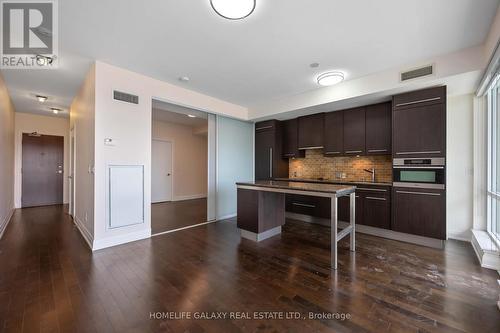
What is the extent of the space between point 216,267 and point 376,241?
2582mm

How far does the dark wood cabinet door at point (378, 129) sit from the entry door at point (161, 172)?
20.0ft

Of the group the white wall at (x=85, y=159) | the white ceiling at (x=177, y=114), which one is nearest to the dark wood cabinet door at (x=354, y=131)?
the white ceiling at (x=177, y=114)

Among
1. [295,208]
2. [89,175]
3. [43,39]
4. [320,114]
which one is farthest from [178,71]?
[295,208]

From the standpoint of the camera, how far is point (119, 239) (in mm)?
3230

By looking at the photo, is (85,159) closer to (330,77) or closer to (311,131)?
(330,77)

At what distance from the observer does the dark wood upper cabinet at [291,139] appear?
519 centimetres

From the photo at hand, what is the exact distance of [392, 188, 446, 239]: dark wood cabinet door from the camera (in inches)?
121

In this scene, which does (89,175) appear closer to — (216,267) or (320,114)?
(216,267)

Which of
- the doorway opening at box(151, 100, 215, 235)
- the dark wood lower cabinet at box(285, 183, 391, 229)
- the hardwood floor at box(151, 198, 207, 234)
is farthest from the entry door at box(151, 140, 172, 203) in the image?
the dark wood lower cabinet at box(285, 183, 391, 229)

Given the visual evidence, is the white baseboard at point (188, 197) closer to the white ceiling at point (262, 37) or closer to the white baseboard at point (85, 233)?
the white baseboard at point (85, 233)

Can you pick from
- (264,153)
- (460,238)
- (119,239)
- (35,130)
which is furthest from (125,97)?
(460,238)

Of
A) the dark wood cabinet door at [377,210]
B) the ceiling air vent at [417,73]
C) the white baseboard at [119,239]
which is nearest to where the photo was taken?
the ceiling air vent at [417,73]

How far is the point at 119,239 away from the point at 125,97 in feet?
7.17

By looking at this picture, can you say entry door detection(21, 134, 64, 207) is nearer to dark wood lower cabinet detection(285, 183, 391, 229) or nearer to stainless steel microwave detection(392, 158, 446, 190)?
dark wood lower cabinet detection(285, 183, 391, 229)
